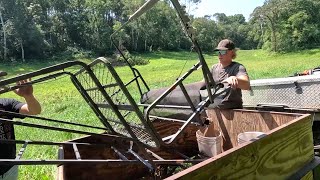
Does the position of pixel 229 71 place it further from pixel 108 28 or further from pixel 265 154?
pixel 108 28

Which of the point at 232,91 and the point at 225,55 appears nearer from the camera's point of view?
the point at 232,91

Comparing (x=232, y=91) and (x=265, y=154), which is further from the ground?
(x=232, y=91)

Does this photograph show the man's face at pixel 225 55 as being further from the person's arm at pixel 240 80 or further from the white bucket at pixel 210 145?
the white bucket at pixel 210 145

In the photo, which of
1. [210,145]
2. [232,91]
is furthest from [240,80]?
[210,145]

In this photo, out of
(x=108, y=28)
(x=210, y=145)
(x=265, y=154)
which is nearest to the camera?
(x=265, y=154)

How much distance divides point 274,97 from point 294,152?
238cm

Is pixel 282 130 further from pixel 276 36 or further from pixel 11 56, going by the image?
pixel 11 56

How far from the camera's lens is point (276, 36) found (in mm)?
55250

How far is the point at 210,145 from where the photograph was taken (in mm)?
3639

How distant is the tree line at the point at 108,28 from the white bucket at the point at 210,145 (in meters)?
38.8

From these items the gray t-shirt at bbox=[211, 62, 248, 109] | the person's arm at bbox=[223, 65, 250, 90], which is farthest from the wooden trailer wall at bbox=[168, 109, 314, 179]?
the gray t-shirt at bbox=[211, 62, 248, 109]

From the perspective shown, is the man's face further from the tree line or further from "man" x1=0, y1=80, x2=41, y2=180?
the tree line

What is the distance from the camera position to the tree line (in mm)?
54062

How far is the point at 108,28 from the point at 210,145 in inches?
3026
